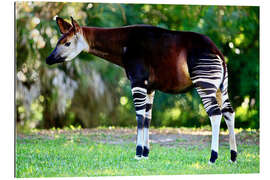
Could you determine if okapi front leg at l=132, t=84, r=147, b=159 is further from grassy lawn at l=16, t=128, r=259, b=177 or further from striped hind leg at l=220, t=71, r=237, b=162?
striped hind leg at l=220, t=71, r=237, b=162

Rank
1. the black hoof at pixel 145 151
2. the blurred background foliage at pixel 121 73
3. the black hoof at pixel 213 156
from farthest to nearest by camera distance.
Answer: the blurred background foliage at pixel 121 73, the black hoof at pixel 145 151, the black hoof at pixel 213 156

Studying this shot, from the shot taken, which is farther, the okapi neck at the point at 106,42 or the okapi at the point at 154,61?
the okapi neck at the point at 106,42

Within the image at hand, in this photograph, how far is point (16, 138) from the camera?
6.58 meters

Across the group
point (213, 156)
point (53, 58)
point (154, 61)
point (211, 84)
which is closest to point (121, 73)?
point (154, 61)

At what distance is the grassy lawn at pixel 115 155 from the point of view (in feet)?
19.9

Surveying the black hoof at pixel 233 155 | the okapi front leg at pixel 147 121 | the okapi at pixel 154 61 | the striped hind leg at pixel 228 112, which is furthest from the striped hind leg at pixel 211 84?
the okapi front leg at pixel 147 121

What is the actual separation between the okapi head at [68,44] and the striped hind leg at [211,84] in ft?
5.35

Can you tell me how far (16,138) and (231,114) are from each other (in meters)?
3.12

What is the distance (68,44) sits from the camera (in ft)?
20.5

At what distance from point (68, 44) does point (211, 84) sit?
2.04 meters

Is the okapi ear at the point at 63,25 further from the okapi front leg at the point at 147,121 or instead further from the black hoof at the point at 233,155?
the black hoof at the point at 233,155

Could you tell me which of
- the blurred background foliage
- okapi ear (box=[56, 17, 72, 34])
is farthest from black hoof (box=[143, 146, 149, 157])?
okapi ear (box=[56, 17, 72, 34])
